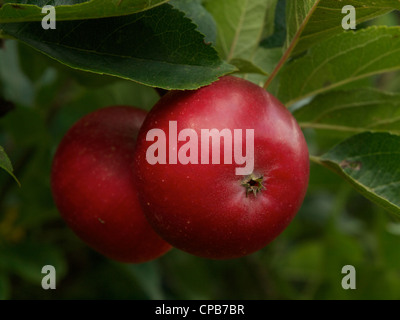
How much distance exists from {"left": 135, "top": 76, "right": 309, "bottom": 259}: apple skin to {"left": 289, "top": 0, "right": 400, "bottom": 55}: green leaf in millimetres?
146

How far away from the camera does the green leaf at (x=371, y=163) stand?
2.98 feet

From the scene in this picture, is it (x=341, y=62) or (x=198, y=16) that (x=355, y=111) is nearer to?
(x=341, y=62)

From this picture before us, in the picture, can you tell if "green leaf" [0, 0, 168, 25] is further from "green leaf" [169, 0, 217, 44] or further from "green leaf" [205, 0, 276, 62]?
"green leaf" [205, 0, 276, 62]

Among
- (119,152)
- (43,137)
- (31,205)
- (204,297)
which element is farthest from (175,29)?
(204,297)

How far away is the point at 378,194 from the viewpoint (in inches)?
35.9

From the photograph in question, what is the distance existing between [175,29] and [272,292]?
1329 millimetres

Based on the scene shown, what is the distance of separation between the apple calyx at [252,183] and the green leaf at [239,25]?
→ 42 cm

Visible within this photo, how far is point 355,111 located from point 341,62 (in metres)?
0.13

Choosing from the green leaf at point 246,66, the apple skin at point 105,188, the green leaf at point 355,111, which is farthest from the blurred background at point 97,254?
the green leaf at point 355,111

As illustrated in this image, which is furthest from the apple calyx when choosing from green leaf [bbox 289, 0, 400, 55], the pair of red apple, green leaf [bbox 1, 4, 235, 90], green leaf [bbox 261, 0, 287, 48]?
green leaf [bbox 261, 0, 287, 48]

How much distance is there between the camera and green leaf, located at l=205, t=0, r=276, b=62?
1150mm

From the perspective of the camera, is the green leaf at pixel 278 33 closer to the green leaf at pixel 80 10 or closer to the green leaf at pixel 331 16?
the green leaf at pixel 331 16

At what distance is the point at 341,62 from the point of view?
103 cm
